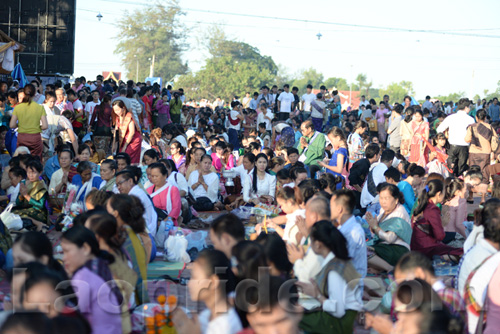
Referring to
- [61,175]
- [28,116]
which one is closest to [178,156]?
[61,175]

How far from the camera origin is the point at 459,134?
13.4m

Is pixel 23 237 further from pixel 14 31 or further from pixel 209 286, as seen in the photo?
pixel 14 31

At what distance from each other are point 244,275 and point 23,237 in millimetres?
1483

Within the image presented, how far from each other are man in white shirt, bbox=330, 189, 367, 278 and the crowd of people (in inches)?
0.5

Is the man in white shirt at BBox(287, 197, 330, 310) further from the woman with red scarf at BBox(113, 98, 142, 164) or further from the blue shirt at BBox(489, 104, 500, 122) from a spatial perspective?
the blue shirt at BBox(489, 104, 500, 122)

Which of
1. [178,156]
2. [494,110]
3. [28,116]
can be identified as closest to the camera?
[28,116]

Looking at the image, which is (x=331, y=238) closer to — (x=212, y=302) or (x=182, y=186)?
(x=212, y=302)

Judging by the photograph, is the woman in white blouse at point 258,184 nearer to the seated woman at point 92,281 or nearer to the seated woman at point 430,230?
the seated woman at point 430,230

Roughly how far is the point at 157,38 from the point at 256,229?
223 ft

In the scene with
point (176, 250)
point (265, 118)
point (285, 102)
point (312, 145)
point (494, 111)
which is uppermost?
point (494, 111)

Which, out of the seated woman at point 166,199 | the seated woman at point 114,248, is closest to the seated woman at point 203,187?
the seated woman at point 166,199

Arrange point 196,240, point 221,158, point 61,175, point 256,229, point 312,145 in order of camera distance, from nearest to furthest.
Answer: point 256,229 → point 196,240 → point 61,175 → point 312,145 → point 221,158

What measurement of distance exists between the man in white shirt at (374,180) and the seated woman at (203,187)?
2281 mm

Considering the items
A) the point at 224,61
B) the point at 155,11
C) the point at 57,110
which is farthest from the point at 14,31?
the point at 155,11
